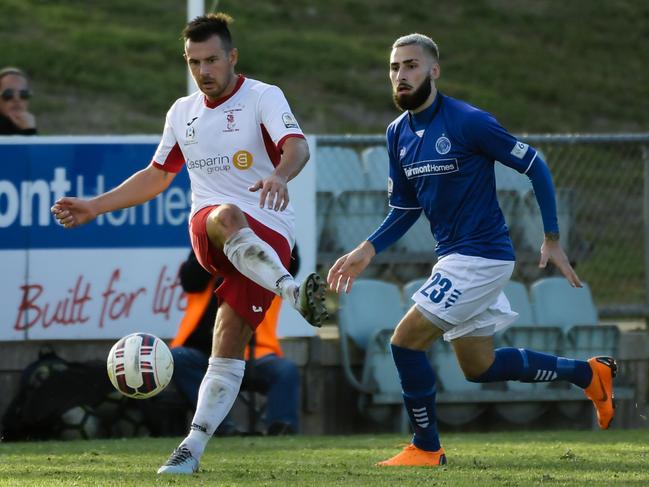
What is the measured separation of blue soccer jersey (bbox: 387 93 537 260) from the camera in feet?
24.2

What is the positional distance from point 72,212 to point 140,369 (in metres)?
0.86

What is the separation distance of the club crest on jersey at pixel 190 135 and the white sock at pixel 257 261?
65 centimetres

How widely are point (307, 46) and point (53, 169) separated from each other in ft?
52.3

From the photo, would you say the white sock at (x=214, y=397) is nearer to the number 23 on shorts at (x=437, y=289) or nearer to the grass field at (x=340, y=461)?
the grass field at (x=340, y=461)

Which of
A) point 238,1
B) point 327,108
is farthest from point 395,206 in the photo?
point 238,1

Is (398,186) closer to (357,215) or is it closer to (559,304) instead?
(357,215)

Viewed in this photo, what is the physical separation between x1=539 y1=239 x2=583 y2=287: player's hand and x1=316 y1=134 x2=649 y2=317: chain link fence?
4757 millimetres

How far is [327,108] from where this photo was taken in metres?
23.9

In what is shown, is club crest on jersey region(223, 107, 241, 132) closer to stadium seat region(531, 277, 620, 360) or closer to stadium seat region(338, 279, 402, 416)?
stadium seat region(338, 279, 402, 416)

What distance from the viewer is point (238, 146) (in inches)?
281

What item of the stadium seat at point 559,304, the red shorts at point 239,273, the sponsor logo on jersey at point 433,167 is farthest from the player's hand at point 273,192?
the stadium seat at point 559,304

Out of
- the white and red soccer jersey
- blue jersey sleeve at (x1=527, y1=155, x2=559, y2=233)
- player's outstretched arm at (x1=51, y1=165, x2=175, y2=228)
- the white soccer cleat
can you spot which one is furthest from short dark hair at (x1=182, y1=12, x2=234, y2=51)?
the white soccer cleat

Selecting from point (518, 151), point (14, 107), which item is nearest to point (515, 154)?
point (518, 151)

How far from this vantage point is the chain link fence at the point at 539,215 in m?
12.1
